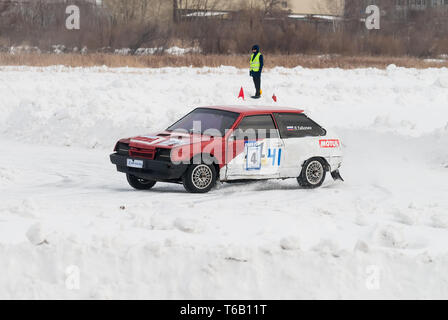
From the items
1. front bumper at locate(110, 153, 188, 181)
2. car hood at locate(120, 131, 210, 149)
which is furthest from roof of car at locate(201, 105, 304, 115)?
front bumper at locate(110, 153, 188, 181)

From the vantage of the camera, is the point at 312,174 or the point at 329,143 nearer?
the point at 312,174

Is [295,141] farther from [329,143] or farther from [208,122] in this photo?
[208,122]

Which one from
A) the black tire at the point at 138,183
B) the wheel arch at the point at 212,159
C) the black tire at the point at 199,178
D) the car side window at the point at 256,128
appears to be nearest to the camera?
the wheel arch at the point at 212,159

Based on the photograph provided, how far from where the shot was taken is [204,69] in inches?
1435

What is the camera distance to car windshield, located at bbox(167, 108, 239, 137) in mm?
12750

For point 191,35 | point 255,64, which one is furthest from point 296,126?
point 191,35

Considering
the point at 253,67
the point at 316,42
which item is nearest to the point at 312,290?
the point at 253,67

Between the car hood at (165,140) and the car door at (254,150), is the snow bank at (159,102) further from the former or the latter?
the car door at (254,150)

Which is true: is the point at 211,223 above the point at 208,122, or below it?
below

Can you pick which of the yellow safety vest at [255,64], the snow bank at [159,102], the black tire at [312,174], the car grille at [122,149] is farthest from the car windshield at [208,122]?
the yellow safety vest at [255,64]

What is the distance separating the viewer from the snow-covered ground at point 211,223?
7.35 m

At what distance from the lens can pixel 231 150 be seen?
12.5 m

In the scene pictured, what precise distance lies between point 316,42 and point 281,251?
150 ft

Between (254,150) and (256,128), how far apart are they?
401 mm
